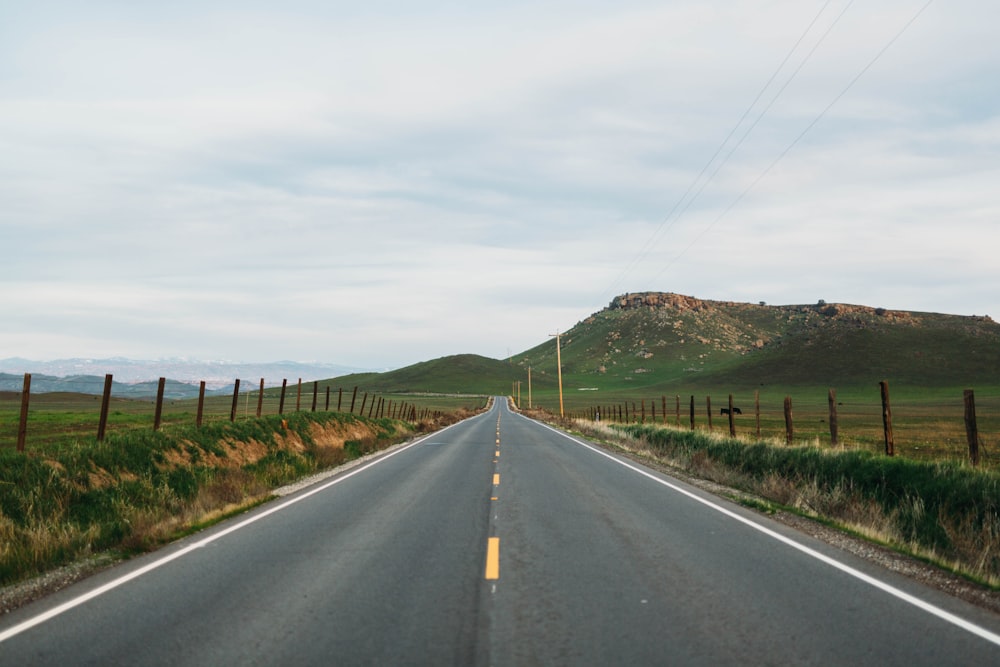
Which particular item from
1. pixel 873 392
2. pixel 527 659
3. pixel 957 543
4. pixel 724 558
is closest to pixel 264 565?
pixel 527 659

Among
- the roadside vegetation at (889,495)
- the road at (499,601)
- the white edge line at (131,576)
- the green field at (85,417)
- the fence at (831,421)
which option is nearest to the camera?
the road at (499,601)

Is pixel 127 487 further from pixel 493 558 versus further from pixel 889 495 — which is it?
pixel 889 495

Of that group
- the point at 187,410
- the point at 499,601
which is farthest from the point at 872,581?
the point at 187,410

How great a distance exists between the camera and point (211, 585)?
7.43 meters

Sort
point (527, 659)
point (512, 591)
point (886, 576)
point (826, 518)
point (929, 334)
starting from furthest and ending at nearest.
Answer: point (929, 334) → point (826, 518) → point (886, 576) → point (512, 591) → point (527, 659)

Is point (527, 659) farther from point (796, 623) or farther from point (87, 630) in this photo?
point (87, 630)

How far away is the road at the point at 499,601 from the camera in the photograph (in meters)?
5.41

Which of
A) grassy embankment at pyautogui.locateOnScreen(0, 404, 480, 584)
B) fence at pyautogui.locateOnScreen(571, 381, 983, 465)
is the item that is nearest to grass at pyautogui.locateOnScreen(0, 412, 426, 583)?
grassy embankment at pyautogui.locateOnScreen(0, 404, 480, 584)

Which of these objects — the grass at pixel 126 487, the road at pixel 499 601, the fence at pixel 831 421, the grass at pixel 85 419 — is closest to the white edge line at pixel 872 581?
the road at pixel 499 601

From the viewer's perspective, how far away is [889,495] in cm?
1267

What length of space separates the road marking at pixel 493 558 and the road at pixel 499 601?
0.02 meters

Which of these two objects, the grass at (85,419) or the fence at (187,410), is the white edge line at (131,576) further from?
the grass at (85,419)

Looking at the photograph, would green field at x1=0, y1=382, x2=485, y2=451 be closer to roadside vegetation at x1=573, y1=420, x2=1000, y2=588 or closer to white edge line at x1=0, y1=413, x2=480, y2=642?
white edge line at x1=0, y1=413, x2=480, y2=642

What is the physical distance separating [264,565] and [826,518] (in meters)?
8.87
